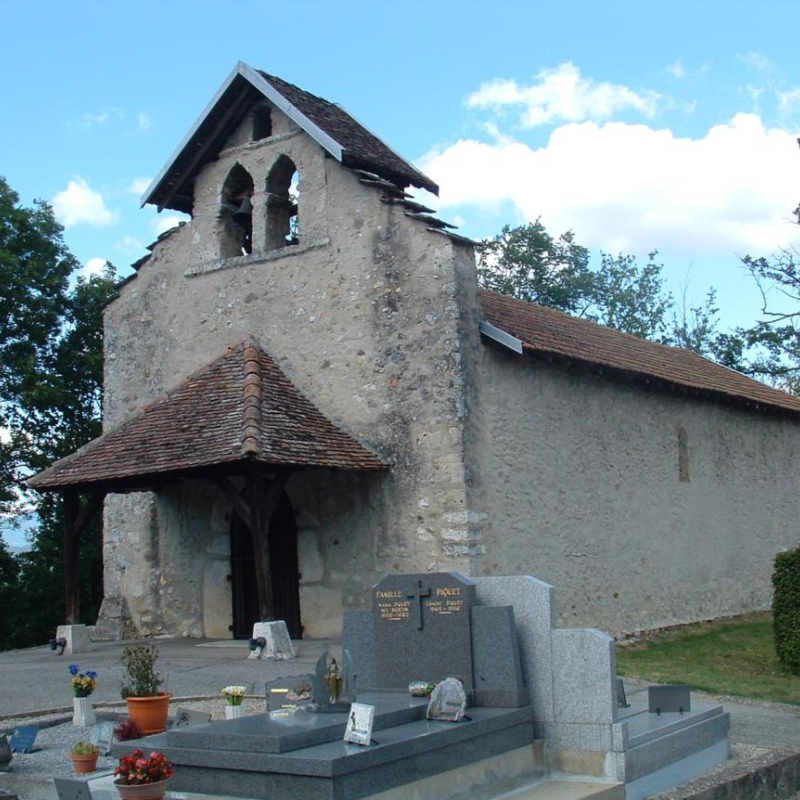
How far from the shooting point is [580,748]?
764 cm

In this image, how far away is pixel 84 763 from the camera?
733cm

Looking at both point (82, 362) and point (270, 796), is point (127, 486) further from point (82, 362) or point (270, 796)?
point (82, 362)

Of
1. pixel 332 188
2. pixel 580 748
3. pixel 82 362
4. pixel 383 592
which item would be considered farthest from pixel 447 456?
pixel 82 362

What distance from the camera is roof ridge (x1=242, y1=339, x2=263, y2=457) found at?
1323cm

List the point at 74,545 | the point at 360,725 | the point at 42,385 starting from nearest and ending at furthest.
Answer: the point at 360,725
the point at 74,545
the point at 42,385

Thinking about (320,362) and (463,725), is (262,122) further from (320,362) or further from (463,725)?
(463,725)

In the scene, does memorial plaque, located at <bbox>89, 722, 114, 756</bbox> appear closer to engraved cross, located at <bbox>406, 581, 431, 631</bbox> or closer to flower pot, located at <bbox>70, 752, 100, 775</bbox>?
flower pot, located at <bbox>70, 752, 100, 775</bbox>

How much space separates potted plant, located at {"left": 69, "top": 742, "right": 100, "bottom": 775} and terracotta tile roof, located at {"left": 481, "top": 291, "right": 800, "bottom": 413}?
880 centimetres

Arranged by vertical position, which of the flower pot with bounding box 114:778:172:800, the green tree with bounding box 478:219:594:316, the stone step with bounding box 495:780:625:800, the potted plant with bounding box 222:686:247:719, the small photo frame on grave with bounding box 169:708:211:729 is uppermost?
the green tree with bounding box 478:219:594:316

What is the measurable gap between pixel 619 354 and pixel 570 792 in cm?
1238

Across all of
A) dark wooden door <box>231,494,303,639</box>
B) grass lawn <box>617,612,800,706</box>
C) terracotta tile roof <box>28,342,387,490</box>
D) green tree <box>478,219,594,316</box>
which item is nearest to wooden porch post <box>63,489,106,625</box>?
terracotta tile roof <box>28,342,387,490</box>

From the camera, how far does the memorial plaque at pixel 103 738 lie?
315 inches

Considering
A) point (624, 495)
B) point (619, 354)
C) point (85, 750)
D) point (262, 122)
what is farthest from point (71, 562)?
point (619, 354)

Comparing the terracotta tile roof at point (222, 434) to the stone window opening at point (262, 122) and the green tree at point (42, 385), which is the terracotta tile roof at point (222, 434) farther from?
the green tree at point (42, 385)
